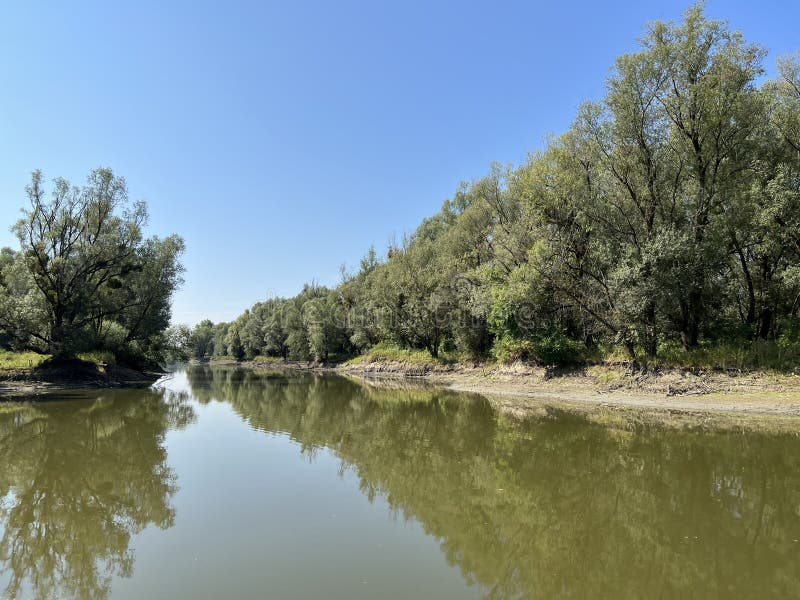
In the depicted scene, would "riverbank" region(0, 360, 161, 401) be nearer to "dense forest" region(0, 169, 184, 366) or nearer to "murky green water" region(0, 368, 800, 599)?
"dense forest" region(0, 169, 184, 366)

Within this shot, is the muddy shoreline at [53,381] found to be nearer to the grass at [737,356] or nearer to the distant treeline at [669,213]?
the distant treeline at [669,213]

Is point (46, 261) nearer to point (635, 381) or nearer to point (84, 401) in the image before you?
point (84, 401)

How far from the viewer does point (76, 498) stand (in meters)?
9.32

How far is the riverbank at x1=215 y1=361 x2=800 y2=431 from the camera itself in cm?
1769

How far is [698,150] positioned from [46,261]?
43.1 m

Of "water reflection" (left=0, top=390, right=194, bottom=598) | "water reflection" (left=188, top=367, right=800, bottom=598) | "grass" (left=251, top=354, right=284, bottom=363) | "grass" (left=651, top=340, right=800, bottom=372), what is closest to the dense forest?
"water reflection" (left=0, top=390, right=194, bottom=598)

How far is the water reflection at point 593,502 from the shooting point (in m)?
5.89

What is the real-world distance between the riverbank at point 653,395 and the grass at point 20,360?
31091 mm

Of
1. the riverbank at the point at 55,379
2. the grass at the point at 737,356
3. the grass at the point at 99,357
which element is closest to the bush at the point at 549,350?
the grass at the point at 737,356

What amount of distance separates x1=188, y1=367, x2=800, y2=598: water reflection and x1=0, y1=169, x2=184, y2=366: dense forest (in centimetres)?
2421

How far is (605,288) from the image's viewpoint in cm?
2645

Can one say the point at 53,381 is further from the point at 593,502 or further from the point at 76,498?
the point at 593,502

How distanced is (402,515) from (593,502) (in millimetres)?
3849

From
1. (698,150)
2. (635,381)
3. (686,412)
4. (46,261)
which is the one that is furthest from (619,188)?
(46,261)
